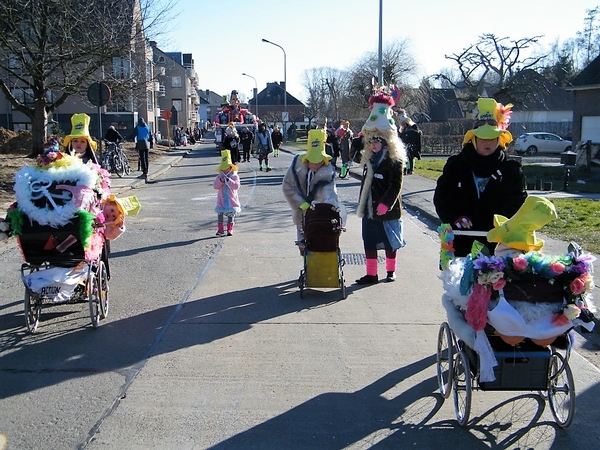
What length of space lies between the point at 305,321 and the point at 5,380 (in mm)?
2808

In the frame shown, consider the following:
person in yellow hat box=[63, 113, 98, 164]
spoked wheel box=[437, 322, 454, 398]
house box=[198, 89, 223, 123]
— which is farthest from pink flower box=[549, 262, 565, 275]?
house box=[198, 89, 223, 123]

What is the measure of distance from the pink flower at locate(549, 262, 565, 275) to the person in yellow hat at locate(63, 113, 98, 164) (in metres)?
5.39

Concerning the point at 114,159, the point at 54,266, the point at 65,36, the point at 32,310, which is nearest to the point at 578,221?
the point at 54,266

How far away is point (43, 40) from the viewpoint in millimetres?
18203

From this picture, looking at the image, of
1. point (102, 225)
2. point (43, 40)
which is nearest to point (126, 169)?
point (43, 40)

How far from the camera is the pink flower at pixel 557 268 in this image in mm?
3777

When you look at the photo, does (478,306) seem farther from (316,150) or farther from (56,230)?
(316,150)

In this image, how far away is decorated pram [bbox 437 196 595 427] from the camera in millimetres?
3783

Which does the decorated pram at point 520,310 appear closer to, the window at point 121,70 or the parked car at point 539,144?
the window at point 121,70

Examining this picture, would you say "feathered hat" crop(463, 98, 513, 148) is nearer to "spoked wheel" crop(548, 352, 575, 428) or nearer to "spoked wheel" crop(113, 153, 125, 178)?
"spoked wheel" crop(548, 352, 575, 428)

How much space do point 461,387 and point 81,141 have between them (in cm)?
530

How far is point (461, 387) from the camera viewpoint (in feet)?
13.8

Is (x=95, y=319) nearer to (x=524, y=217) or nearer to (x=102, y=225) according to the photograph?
(x=102, y=225)

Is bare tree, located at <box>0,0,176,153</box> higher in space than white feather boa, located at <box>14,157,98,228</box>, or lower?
higher
